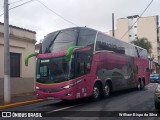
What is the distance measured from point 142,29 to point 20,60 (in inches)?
2817

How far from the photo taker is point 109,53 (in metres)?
17.8

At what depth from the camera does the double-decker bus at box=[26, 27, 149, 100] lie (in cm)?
1370

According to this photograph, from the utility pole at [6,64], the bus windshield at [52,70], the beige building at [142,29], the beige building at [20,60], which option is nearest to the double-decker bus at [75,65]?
the bus windshield at [52,70]

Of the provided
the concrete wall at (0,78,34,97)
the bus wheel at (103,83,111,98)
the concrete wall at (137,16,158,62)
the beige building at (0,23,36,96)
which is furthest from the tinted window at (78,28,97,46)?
the concrete wall at (137,16,158,62)

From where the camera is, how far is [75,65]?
45.8ft

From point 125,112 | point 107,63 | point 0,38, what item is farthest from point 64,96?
point 0,38

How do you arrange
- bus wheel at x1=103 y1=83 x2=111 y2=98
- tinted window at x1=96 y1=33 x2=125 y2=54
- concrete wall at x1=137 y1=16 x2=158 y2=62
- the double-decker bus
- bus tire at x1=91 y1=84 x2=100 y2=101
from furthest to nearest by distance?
concrete wall at x1=137 y1=16 x2=158 y2=62 → bus wheel at x1=103 y1=83 x2=111 y2=98 → tinted window at x1=96 y1=33 x2=125 y2=54 → bus tire at x1=91 y1=84 x2=100 y2=101 → the double-decker bus

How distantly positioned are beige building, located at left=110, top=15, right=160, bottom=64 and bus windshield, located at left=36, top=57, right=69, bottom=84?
72.2m

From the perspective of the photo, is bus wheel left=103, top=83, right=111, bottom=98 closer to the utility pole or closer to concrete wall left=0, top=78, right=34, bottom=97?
the utility pole

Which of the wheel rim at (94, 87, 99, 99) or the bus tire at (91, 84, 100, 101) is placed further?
the wheel rim at (94, 87, 99, 99)

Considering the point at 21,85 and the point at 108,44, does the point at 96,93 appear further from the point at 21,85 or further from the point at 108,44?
the point at 21,85

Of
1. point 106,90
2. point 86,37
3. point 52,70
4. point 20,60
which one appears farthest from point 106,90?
point 20,60

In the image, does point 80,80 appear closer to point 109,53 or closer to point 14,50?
point 109,53

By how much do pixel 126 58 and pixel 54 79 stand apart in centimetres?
844
